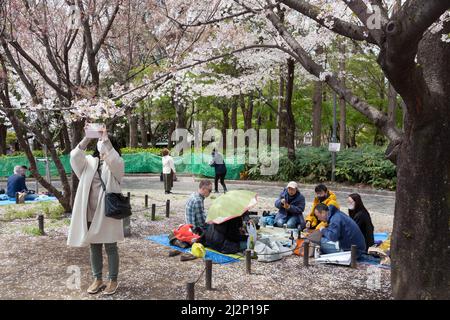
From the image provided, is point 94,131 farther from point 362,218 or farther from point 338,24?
point 362,218

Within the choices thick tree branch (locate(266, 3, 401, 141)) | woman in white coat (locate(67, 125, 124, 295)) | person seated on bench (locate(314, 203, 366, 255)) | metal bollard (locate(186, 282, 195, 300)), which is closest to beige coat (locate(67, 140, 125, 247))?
woman in white coat (locate(67, 125, 124, 295))

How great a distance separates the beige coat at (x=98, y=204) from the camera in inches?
178

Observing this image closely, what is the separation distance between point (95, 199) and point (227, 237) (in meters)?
2.68

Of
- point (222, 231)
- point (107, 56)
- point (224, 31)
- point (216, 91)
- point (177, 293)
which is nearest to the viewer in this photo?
point (177, 293)

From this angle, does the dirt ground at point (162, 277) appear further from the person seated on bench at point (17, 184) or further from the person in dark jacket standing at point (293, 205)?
the person seated on bench at point (17, 184)

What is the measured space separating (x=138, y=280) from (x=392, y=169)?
12481 mm

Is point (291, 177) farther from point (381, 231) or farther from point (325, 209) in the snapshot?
point (325, 209)

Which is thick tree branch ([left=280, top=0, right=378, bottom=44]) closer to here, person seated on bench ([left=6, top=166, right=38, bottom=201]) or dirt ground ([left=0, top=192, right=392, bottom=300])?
dirt ground ([left=0, top=192, right=392, bottom=300])

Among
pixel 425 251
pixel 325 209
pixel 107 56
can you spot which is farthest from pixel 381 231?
pixel 107 56

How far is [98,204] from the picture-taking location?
4.57 m

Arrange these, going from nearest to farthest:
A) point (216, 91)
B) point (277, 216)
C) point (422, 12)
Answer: point (422, 12) < point (277, 216) < point (216, 91)

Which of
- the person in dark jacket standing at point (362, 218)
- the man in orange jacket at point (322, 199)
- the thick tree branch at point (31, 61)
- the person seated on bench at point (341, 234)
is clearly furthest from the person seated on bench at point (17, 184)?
the person in dark jacket standing at point (362, 218)

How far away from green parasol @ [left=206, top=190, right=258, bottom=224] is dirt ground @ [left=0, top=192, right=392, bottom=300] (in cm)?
70

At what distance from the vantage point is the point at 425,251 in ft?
13.3
